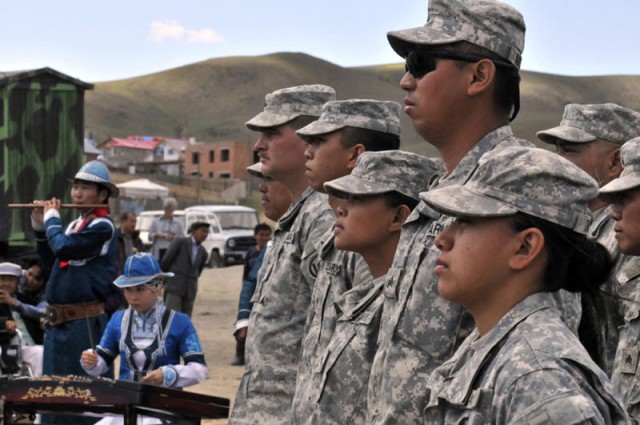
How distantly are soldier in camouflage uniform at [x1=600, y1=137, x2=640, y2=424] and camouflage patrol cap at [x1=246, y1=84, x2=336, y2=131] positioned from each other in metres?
1.96

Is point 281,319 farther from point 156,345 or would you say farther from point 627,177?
point 627,177

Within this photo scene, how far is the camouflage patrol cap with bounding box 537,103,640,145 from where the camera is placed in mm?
5512

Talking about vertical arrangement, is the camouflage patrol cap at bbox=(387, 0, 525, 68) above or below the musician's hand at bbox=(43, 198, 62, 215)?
above

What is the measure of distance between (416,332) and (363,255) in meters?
0.95

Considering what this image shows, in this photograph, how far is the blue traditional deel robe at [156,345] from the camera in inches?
268

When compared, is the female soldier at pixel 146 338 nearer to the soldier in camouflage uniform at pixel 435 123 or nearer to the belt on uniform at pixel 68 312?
the belt on uniform at pixel 68 312

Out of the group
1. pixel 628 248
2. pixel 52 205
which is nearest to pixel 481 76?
pixel 628 248

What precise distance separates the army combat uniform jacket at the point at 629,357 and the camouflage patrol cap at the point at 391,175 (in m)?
0.85

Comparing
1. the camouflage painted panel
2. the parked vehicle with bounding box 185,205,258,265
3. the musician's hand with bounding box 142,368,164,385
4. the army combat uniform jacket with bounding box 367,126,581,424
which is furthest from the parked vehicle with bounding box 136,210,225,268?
the army combat uniform jacket with bounding box 367,126,581,424

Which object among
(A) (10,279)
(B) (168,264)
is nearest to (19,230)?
(B) (168,264)

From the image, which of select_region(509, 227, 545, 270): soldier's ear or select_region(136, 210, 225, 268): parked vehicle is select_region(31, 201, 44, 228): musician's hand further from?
select_region(136, 210, 225, 268): parked vehicle

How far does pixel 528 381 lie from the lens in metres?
2.62

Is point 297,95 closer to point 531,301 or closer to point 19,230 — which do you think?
point 531,301

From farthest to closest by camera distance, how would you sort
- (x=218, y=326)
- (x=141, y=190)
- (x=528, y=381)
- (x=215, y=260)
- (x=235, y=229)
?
(x=141, y=190) → (x=235, y=229) → (x=215, y=260) → (x=218, y=326) → (x=528, y=381)
